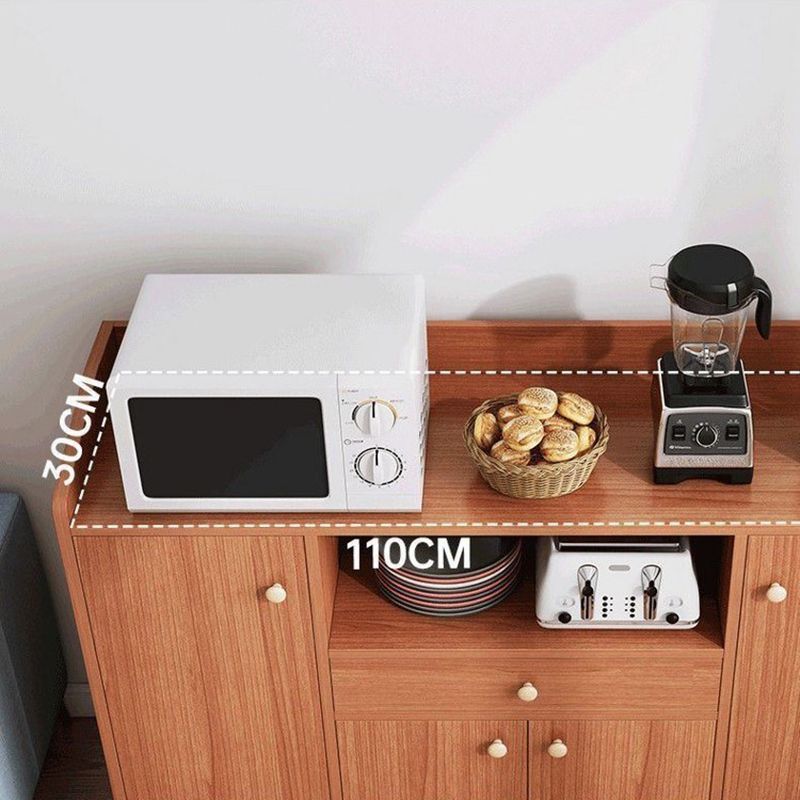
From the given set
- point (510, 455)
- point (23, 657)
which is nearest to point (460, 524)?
point (510, 455)

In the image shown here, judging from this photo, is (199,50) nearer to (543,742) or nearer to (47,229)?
(47,229)

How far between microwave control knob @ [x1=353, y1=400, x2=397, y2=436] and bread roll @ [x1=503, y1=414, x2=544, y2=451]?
193 millimetres

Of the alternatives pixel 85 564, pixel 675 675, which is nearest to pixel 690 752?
pixel 675 675

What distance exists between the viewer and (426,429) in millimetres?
2150

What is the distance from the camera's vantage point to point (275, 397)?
189cm

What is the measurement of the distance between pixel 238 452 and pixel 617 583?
0.64 metres

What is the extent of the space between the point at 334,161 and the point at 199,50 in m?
0.27

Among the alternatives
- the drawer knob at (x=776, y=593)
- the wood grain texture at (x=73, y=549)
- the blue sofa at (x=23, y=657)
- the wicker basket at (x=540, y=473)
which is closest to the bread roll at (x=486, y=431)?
the wicker basket at (x=540, y=473)

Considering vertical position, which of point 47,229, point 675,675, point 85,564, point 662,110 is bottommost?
point 675,675

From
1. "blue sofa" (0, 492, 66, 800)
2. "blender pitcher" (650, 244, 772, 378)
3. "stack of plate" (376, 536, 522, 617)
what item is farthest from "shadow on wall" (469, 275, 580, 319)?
"blue sofa" (0, 492, 66, 800)

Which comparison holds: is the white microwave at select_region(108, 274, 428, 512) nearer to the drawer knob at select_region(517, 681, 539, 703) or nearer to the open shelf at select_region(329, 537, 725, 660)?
the open shelf at select_region(329, 537, 725, 660)

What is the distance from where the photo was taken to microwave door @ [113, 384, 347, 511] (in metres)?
1.90

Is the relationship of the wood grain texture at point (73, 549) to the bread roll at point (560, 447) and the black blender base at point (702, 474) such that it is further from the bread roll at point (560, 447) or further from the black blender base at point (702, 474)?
the black blender base at point (702, 474)

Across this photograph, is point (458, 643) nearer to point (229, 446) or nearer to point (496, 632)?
point (496, 632)
